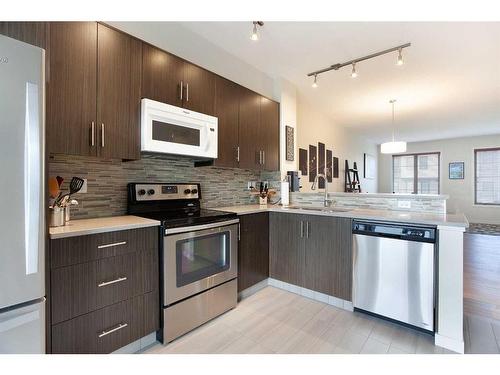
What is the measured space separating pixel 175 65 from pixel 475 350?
10.1ft

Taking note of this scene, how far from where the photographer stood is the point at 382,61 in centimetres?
287

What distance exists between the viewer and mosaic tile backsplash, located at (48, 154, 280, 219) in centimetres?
174

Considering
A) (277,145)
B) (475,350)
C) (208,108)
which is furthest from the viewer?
(277,145)

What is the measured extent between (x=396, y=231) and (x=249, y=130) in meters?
1.76

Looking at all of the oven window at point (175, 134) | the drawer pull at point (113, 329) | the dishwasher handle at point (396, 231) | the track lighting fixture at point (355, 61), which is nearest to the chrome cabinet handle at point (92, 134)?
the oven window at point (175, 134)

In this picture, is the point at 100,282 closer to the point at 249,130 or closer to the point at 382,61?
the point at 249,130

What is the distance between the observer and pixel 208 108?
230 cm

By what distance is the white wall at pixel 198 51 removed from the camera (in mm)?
2082

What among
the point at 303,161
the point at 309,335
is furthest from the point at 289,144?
the point at 309,335

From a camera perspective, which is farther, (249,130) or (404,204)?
(249,130)

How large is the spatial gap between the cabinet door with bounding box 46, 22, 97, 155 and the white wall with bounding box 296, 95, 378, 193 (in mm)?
3045

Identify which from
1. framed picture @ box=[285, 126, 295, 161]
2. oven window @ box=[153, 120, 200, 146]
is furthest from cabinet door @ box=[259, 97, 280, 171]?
oven window @ box=[153, 120, 200, 146]

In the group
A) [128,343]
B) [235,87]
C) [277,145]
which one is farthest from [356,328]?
[235,87]

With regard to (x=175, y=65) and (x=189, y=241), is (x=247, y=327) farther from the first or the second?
(x=175, y=65)
